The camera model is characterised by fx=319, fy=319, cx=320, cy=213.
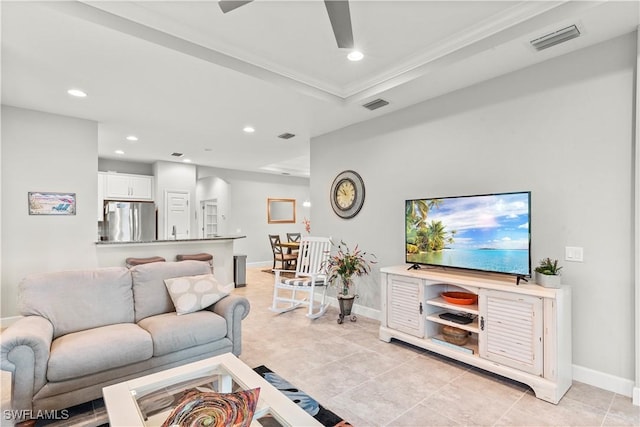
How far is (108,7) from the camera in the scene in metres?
2.21

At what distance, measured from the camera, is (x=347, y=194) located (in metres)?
4.69

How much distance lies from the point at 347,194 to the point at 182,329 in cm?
288

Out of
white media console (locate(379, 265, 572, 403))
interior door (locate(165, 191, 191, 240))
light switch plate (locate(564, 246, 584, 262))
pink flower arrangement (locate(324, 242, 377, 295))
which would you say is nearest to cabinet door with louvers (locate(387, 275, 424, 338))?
white media console (locate(379, 265, 572, 403))

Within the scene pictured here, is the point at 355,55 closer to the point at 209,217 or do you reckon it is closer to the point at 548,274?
the point at 548,274

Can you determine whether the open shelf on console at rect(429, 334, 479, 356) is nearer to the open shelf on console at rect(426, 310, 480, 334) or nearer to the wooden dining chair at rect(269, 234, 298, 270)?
the open shelf on console at rect(426, 310, 480, 334)

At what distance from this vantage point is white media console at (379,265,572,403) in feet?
7.57

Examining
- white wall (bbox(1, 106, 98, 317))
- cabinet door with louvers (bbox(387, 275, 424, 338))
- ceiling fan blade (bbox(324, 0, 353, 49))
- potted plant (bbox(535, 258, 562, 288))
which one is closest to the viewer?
ceiling fan blade (bbox(324, 0, 353, 49))

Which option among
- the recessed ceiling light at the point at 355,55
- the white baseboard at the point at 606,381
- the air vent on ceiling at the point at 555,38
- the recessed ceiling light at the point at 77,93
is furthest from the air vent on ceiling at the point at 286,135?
the white baseboard at the point at 606,381

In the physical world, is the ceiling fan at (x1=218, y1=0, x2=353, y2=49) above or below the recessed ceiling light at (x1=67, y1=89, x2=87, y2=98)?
below

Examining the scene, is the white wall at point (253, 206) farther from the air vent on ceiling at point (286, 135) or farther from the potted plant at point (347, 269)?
the potted plant at point (347, 269)

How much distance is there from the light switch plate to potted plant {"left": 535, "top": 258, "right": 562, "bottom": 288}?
108 millimetres

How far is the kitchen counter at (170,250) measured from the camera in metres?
4.48

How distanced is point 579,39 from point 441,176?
1.58 m

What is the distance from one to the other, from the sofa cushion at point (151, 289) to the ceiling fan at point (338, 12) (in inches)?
90.6
